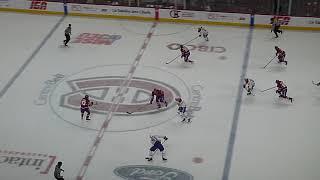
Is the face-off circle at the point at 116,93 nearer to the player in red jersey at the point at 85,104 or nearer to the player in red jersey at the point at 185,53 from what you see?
the player in red jersey at the point at 85,104

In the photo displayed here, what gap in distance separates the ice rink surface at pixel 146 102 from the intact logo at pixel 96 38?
34mm

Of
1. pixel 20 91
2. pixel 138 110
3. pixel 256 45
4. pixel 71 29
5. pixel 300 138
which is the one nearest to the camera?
pixel 300 138

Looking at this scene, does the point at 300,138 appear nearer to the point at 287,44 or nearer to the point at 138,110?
the point at 138,110

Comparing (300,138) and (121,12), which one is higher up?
(121,12)

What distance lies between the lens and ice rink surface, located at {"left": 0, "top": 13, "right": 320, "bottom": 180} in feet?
42.5

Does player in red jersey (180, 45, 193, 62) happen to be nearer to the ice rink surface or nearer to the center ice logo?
the ice rink surface

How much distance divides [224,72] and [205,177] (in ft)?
15.8

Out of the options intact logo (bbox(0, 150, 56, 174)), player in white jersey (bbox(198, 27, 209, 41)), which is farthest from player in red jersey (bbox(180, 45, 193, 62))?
intact logo (bbox(0, 150, 56, 174))

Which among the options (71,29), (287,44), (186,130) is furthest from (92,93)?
(287,44)

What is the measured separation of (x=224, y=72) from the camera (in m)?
16.7

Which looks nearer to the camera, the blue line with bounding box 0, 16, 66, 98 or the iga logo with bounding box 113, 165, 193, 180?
the iga logo with bounding box 113, 165, 193, 180

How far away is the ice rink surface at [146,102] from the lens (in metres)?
13.0

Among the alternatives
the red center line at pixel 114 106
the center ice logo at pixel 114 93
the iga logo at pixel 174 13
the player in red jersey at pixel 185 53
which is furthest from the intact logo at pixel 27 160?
the iga logo at pixel 174 13

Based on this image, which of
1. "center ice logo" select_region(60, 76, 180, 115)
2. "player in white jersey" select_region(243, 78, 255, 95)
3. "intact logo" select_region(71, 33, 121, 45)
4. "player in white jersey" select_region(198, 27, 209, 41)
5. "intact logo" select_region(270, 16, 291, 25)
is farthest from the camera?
"intact logo" select_region(270, 16, 291, 25)
